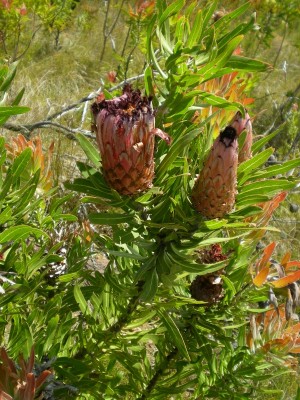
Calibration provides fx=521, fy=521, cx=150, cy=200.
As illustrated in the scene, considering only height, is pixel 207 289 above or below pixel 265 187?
below

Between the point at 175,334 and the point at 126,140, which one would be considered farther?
the point at 175,334

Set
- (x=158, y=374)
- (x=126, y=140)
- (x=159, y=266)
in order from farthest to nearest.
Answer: (x=158, y=374)
(x=159, y=266)
(x=126, y=140)

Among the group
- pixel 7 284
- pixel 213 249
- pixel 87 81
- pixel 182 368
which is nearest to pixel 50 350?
pixel 7 284

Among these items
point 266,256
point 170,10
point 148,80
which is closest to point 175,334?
point 266,256

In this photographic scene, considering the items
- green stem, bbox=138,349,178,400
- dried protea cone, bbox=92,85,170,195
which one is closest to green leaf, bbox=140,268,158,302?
dried protea cone, bbox=92,85,170,195

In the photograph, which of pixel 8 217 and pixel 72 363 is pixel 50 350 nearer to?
pixel 72 363

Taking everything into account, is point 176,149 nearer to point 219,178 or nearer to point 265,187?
point 219,178
